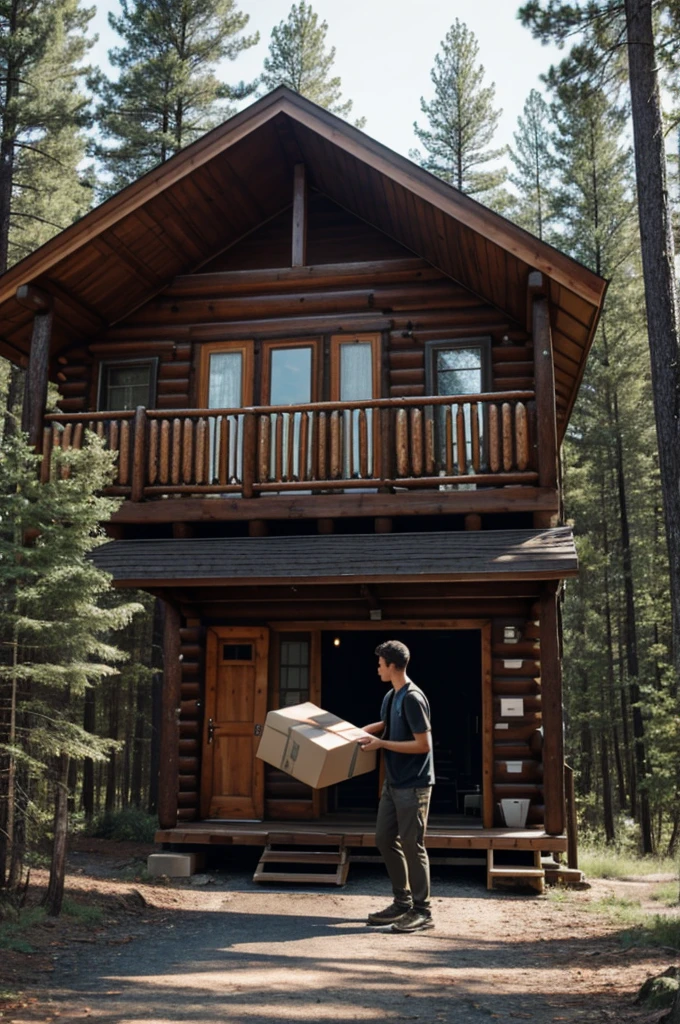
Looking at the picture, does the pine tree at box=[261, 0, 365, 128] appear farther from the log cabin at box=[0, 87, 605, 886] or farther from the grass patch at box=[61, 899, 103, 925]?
the grass patch at box=[61, 899, 103, 925]

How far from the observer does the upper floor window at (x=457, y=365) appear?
1337 cm

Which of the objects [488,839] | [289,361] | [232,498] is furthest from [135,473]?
[488,839]

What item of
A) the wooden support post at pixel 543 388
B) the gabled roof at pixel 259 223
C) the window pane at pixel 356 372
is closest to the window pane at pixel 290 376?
the window pane at pixel 356 372

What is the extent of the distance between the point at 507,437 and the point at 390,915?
561 centimetres

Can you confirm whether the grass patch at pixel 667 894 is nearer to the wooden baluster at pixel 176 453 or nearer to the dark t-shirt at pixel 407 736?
the dark t-shirt at pixel 407 736

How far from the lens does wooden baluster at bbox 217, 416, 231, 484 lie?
40.0ft

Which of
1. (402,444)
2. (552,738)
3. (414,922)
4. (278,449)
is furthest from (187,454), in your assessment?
(414,922)

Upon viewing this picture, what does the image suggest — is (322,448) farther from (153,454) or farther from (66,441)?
(66,441)

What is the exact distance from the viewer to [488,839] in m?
10.8

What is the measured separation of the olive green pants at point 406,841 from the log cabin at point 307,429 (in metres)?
2.88

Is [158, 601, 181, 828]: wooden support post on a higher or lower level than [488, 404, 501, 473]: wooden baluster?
lower

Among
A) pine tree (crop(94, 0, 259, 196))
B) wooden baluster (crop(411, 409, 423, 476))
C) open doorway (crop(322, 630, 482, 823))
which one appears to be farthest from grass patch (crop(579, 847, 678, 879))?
pine tree (crop(94, 0, 259, 196))

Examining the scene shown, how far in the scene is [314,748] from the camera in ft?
26.0

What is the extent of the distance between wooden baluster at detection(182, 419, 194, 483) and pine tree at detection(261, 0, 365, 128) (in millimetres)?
17542
